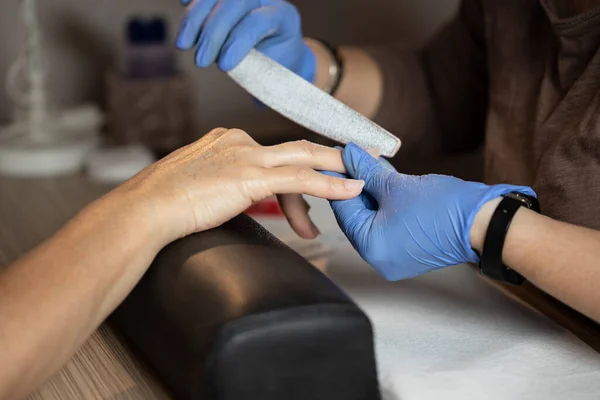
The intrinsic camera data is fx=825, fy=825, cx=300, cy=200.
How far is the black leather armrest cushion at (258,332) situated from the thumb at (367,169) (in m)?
0.15

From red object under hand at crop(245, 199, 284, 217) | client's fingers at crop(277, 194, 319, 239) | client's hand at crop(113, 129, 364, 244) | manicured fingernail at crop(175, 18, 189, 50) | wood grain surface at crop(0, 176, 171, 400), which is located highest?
manicured fingernail at crop(175, 18, 189, 50)

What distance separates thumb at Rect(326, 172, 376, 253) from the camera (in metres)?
0.84

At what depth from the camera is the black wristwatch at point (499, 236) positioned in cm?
77

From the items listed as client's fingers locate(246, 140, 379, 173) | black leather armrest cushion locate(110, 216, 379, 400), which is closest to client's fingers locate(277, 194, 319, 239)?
client's fingers locate(246, 140, 379, 173)

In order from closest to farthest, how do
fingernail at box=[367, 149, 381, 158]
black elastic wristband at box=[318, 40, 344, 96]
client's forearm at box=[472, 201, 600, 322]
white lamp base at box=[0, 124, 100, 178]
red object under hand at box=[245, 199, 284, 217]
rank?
client's forearm at box=[472, 201, 600, 322] → fingernail at box=[367, 149, 381, 158] → red object under hand at box=[245, 199, 284, 217] → black elastic wristband at box=[318, 40, 344, 96] → white lamp base at box=[0, 124, 100, 178]

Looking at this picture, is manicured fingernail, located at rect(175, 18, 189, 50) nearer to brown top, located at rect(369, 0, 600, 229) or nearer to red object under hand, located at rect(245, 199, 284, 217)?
red object under hand, located at rect(245, 199, 284, 217)

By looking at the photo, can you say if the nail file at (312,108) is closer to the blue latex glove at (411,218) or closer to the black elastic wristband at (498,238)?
→ the blue latex glove at (411,218)

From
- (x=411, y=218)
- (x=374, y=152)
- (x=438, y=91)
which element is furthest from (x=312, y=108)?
(x=438, y=91)

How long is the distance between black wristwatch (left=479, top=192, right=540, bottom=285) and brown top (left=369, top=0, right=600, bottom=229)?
0.15 meters

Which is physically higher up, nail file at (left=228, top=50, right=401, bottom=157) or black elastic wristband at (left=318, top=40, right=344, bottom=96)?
nail file at (left=228, top=50, right=401, bottom=157)

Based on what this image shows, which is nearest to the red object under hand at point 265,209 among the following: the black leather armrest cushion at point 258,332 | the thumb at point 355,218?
the thumb at point 355,218

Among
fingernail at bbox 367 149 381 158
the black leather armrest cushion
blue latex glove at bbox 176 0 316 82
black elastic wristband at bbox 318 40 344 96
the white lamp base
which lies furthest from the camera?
the white lamp base

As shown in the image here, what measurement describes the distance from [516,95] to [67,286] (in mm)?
686

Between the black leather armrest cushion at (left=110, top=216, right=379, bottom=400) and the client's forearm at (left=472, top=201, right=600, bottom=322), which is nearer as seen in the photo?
the black leather armrest cushion at (left=110, top=216, right=379, bottom=400)
